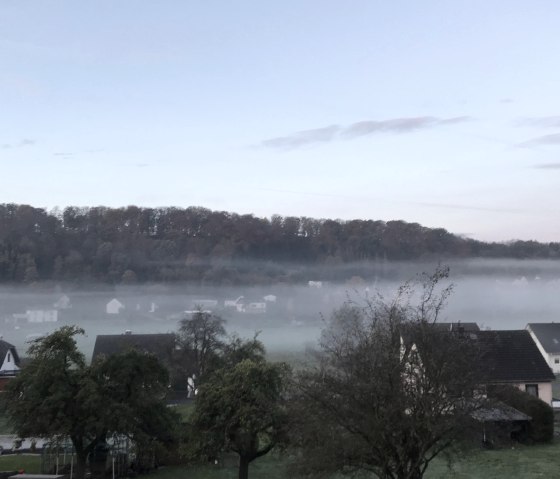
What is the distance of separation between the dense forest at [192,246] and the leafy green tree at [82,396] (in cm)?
8671

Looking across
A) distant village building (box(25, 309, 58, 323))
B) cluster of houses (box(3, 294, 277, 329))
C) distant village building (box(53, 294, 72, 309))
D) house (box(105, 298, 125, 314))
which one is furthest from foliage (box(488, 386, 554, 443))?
distant village building (box(53, 294, 72, 309))

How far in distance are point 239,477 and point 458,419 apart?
412 inches

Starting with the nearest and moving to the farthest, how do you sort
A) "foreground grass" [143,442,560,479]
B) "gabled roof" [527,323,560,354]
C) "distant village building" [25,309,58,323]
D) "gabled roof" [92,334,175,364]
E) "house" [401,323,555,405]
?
"foreground grass" [143,442,560,479] → "house" [401,323,555,405] → "gabled roof" [92,334,175,364] → "gabled roof" [527,323,560,354] → "distant village building" [25,309,58,323]

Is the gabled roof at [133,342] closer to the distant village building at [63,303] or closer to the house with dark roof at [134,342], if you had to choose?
the house with dark roof at [134,342]

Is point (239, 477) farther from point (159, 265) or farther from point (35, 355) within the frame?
point (159, 265)

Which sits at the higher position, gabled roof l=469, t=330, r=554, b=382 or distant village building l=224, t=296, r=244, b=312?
gabled roof l=469, t=330, r=554, b=382

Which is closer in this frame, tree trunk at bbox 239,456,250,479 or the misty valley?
tree trunk at bbox 239,456,250,479

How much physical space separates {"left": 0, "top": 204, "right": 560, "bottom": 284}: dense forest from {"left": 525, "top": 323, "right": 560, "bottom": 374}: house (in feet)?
173

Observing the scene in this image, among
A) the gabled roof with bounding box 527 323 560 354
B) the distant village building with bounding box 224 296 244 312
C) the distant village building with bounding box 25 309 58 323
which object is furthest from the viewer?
the distant village building with bounding box 224 296 244 312

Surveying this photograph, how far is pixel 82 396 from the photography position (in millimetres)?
24719

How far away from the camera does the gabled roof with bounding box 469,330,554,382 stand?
1556 inches

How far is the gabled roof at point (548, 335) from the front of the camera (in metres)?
65.3

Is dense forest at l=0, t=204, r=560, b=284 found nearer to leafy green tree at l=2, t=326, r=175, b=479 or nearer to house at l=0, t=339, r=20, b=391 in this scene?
house at l=0, t=339, r=20, b=391

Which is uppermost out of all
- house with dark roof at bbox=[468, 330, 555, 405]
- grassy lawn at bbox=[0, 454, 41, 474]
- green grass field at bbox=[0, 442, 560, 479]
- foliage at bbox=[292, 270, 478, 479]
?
foliage at bbox=[292, 270, 478, 479]
